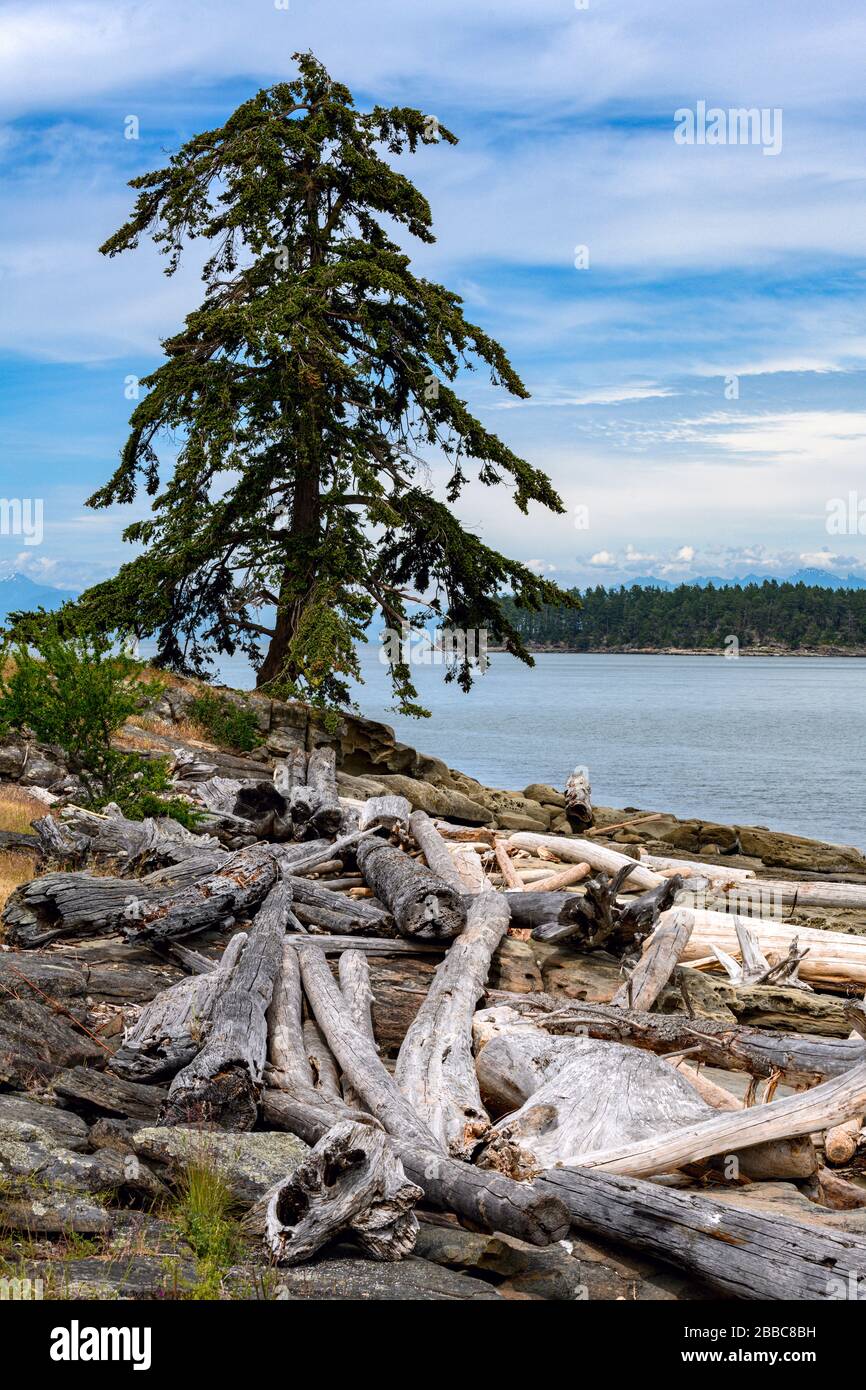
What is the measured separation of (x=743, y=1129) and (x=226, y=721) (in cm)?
1849

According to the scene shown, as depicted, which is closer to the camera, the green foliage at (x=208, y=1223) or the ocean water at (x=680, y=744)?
the green foliage at (x=208, y=1223)

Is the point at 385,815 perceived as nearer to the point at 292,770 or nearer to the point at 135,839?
the point at 135,839

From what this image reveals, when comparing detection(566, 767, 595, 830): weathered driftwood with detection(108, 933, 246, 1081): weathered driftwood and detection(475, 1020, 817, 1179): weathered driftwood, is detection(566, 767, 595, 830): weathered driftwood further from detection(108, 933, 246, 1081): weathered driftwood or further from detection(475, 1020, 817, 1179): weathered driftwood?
detection(475, 1020, 817, 1179): weathered driftwood

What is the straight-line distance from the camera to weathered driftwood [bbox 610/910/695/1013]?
1055 centimetres

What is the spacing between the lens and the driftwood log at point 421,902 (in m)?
11.1

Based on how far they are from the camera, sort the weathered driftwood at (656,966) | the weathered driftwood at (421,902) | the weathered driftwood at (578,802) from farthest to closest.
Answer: the weathered driftwood at (578,802) < the weathered driftwood at (421,902) < the weathered driftwood at (656,966)

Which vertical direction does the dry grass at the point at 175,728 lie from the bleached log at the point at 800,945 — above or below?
above

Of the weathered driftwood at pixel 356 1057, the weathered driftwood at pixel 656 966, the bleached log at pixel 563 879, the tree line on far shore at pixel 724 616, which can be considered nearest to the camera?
the weathered driftwood at pixel 356 1057

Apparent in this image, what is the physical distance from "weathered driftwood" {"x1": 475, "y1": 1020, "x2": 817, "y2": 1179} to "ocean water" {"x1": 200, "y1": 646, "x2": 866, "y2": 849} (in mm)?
19029

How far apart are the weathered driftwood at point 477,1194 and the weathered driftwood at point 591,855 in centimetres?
825

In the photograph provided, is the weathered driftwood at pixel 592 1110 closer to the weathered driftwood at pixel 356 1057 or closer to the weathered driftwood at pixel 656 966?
the weathered driftwood at pixel 356 1057

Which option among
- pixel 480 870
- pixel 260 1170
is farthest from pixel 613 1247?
pixel 480 870

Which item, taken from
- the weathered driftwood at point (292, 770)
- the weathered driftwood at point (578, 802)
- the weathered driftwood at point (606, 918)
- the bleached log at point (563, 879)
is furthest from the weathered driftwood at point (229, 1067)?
the weathered driftwood at point (578, 802)

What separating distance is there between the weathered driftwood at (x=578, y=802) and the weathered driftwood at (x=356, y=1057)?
15.6m
